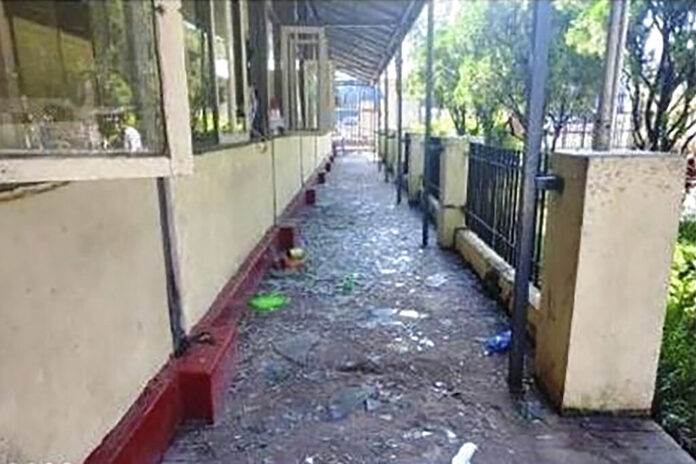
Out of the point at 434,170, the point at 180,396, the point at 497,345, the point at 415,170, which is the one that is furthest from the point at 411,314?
the point at 415,170

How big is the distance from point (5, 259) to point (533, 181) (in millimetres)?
2008

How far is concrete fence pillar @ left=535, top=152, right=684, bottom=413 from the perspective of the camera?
7.46 ft

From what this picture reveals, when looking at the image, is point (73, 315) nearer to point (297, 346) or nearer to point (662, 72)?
point (297, 346)

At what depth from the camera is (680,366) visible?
2.89 m

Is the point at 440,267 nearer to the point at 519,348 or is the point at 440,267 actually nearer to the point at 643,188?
the point at 519,348

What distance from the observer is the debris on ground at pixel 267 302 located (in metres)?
3.91

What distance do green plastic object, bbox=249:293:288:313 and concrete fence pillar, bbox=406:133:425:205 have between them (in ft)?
16.1

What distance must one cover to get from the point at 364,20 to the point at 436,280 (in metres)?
5.50

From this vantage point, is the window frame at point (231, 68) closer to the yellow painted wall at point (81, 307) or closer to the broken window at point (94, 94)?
the yellow painted wall at point (81, 307)

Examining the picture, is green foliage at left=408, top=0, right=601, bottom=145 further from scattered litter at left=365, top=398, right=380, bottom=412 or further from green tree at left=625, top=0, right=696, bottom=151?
scattered litter at left=365, top=398, right=380, bottom=412

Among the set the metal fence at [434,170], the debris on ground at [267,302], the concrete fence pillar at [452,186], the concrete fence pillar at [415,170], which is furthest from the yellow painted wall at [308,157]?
the debris on ground at [267,302]

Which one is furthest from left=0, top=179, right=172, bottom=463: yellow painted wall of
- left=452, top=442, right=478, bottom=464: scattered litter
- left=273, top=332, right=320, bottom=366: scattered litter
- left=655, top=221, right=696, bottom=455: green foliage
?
left=655, top=221, right=696, bottom=455: green foliage

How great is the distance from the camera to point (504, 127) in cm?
952

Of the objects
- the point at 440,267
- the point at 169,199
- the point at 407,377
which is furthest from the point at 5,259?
the point at 440,267
